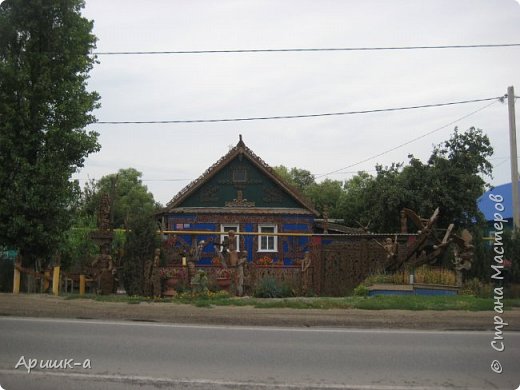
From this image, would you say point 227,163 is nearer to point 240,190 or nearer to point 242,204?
point 240,190

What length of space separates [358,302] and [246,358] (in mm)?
5783

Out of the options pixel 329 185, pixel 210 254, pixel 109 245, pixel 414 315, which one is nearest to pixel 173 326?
pixel 414 315

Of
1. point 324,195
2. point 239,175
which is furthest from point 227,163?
point 324,195

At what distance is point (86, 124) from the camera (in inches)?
649

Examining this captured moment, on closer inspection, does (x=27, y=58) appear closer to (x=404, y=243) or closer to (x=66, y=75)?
(x=66, y=75)

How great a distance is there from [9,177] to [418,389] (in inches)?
491

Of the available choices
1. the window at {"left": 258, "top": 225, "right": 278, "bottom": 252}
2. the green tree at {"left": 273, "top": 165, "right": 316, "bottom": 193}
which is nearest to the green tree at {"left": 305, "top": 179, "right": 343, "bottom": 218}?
the green tree at {"left": 273, "top": 165, "right": 316, "bottom": 193}

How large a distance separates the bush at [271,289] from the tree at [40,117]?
19.3 ft

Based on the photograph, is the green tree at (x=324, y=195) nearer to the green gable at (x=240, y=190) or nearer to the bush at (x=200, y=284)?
the green gable at (x=240, y=190)

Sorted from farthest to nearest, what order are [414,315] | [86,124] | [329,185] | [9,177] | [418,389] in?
[329,185], [86,124], [9,177], [414,315], [418,389]

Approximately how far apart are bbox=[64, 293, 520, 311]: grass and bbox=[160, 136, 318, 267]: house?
457 inches

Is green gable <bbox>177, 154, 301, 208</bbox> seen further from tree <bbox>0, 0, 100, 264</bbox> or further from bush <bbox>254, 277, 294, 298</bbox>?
bush <bbox>254, 277, 294, 298</bbox>

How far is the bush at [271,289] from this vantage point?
15070mm

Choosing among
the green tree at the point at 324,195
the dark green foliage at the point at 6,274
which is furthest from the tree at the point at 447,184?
the green tree at the point at 324,195
